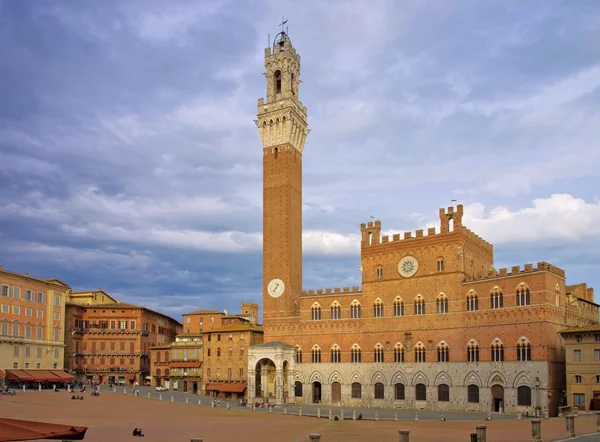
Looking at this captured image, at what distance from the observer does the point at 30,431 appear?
45.5 ft

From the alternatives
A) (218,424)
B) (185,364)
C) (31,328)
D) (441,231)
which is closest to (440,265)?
(441,231)

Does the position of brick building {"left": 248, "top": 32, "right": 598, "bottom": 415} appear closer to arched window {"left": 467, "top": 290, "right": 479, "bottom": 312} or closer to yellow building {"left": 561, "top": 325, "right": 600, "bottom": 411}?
arched window {"left": 467, "top": 290, "right": 479, "bottom": 312}

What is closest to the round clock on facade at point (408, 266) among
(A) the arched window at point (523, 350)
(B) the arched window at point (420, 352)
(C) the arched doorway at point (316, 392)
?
(B) the arched window at point (420, 352)

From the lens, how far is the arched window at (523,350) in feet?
185

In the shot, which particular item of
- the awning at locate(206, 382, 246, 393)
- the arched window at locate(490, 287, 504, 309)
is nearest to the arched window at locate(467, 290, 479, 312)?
the arched window at locate(490, 287, 504, 309)

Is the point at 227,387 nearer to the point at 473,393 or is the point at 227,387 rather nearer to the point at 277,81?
the point at 473,393

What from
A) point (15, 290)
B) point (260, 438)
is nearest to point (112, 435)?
point (260, 438)

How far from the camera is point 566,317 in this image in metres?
59.7

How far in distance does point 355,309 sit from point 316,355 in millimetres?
7145

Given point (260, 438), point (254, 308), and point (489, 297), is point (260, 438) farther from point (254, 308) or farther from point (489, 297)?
point (254, 308)

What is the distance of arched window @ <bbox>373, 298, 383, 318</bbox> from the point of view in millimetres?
68012

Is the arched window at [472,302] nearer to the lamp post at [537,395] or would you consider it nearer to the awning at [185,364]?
the lamp post at [537,395]

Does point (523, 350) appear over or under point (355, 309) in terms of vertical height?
under

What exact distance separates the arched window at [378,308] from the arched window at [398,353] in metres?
3.82
